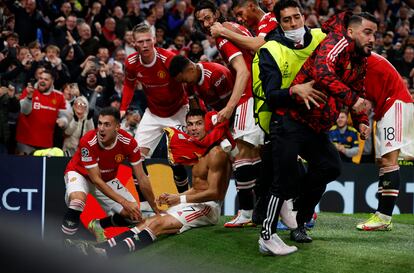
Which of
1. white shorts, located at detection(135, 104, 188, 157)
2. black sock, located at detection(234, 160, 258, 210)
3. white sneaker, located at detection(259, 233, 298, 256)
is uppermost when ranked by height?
white shorts, located at detection(135, 104, 188, 157)

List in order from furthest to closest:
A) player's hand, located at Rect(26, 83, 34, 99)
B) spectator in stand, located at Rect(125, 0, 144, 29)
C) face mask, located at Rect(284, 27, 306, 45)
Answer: spectator in stand, located at Rect(125, 0, 144, 29) < player's hand, located at Rect(26, 83, 34, 99) < face mask, located at Rect(284, 27, 306, 45)

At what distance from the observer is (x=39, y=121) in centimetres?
1067

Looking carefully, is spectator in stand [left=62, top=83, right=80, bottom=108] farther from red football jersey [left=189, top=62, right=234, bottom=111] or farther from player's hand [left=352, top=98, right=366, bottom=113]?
player's hand [left=352, top=98, right=366, bottom=113]

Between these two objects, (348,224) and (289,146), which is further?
(348,224)

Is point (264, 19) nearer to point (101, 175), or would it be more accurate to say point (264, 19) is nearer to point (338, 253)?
point (338, 253)

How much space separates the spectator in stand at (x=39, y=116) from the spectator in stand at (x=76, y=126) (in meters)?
0.13

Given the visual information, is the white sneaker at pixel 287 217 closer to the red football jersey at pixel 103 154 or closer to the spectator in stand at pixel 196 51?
the red football jersey at pixel 103 154

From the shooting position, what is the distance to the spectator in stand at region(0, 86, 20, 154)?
10406mm

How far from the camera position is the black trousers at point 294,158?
486 cm

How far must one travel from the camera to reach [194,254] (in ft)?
19.0

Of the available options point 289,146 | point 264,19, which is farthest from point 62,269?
point 264,19

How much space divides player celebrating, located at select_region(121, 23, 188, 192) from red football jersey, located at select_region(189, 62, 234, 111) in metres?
1.10

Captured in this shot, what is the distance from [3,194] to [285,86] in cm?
611

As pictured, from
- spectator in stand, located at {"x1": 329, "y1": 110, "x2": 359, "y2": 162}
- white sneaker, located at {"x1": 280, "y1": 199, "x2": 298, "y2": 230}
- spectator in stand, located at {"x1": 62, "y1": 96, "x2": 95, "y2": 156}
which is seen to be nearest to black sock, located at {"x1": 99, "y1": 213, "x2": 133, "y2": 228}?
white sneaker, located at {"x1": 280, "y1": 199, "x2": 298, "y2": 230}
